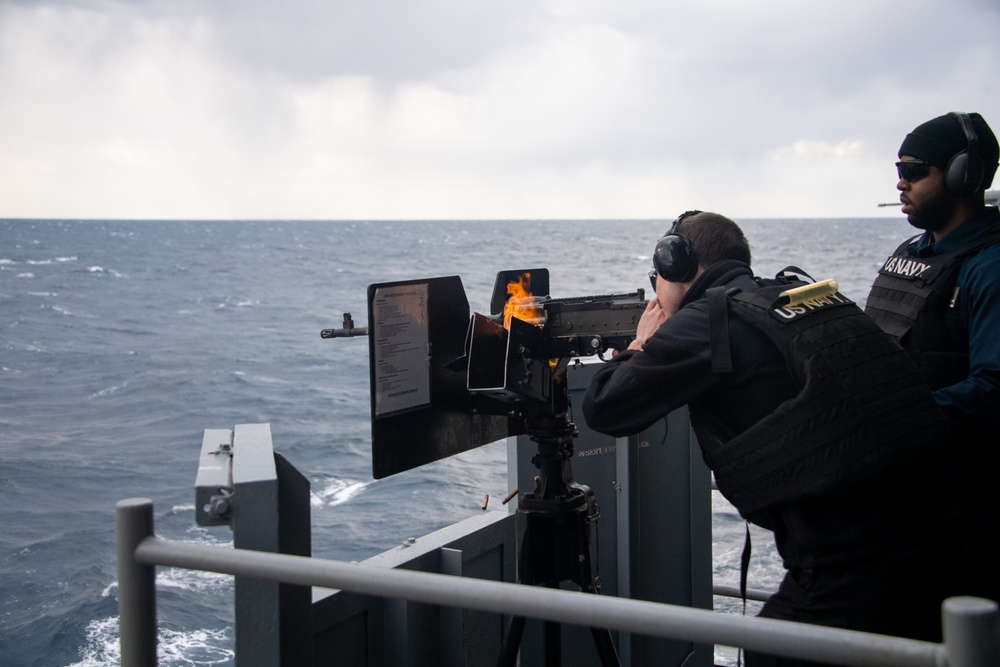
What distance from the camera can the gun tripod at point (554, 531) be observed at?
10.1 feet

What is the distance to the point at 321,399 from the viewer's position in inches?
1056

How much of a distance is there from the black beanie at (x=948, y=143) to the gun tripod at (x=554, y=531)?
1.33 meters

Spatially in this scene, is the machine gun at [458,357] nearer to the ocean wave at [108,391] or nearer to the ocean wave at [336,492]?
the ocean wave at [336,492]

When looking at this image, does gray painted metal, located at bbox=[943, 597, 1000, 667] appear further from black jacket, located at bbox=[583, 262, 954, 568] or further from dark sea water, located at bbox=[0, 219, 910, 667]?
dark sea water, located at bbox=[0, 219, 910, 667]

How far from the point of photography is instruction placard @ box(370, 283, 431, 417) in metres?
2.87

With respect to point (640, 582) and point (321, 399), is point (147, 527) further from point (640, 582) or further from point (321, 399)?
point (321, 399)

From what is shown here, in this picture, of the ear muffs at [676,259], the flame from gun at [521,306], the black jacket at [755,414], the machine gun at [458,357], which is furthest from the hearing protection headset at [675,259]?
the flame from gun at [521,306]

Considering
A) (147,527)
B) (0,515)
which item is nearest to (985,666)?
(147,527)

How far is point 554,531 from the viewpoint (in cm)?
309

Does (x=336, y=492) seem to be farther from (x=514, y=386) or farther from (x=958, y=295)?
(x=958, y=295)

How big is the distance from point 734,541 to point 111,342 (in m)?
29.0

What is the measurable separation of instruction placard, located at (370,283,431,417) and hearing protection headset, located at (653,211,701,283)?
0.75 metres

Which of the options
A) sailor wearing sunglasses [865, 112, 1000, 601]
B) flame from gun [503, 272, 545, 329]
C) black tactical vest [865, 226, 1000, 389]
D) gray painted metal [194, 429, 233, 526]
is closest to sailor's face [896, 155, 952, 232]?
sailor wearing sunglasses [865, 112, 1000, 601]

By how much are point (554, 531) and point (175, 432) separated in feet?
71.2
